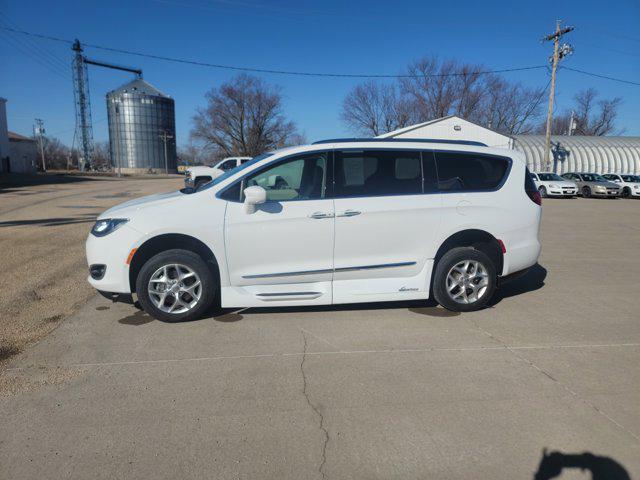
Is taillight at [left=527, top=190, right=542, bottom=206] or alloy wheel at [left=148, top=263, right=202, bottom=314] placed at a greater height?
taillight at [left=527, top=190, right=542, bottom=206]

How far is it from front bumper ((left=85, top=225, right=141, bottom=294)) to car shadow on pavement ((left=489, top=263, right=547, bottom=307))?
4.20 metres

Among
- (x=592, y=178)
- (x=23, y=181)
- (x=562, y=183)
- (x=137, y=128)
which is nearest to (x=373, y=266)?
(x=562, y=183)

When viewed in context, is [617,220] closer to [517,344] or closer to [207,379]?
[517,344]

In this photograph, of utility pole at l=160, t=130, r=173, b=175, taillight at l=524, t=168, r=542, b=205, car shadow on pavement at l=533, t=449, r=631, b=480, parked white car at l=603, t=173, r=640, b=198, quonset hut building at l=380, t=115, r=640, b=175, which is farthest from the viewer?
utility pole at l=160, t=130, r=173, b=175

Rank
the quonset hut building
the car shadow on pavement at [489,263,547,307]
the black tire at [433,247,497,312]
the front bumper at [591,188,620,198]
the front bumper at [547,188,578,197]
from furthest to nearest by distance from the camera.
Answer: the quonset hut building → the front bumper at [591,188,620,198] → the front bumper at [547,188,578,197] → the car shadow on pavement at [489,263,547,307] → the black tire at [433,247,497,312]

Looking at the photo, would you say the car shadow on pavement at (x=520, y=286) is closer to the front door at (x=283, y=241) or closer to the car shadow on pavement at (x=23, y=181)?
the front door at (x=283, y=241)

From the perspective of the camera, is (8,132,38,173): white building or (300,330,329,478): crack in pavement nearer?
(300,330,329,478): crack in pavement

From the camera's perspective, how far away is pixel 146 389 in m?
3.30

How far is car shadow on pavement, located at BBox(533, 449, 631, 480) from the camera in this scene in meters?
2.40

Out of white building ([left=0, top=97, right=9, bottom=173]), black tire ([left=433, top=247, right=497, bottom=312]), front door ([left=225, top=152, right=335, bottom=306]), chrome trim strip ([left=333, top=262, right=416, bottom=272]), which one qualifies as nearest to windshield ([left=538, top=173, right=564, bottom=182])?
black tire ([left=433, top=247, right=497, bottom=312])

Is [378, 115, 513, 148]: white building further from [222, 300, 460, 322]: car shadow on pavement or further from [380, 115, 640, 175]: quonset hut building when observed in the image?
[222, 300, 460, 322]: car shadow on pavement

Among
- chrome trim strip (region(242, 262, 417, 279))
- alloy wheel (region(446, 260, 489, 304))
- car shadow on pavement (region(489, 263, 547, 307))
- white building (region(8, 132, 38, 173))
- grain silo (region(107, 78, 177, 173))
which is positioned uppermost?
grain silo (region(107, 78, 177, 173))

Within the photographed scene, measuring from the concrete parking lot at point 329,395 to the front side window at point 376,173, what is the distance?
1374mm

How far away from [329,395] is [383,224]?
2.07m
